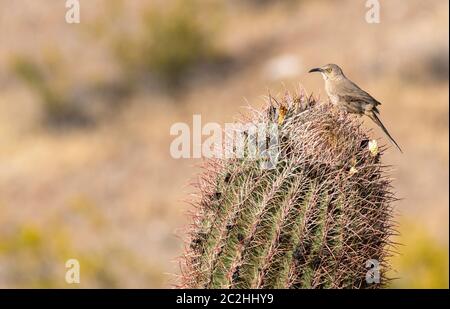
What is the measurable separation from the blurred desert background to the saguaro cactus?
9892 mm

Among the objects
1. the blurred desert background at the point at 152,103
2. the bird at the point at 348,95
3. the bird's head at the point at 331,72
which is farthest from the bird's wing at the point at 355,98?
the blurred desert background at the point at 152,103

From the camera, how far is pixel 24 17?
44.1 metres

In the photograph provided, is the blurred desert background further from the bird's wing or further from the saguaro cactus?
the saguaro cactus

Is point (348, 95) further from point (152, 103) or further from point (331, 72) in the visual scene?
point (152, 103)

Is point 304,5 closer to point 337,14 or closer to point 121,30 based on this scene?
point 337,14

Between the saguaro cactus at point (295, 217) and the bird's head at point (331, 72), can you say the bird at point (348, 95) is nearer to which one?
the bird's head at point (331, 72)

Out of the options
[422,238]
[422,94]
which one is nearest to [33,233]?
[422,238]

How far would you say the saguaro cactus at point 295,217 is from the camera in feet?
17.2

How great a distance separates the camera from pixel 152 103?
36.8m

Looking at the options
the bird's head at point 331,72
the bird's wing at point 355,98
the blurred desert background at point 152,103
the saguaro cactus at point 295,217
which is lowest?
the saguaro cactus at point 295,217

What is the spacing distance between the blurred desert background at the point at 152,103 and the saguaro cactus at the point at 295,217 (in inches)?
389

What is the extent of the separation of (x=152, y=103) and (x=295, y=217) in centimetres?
3180

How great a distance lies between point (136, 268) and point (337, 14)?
1877cm

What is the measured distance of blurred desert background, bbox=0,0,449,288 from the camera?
19933 millimetres
